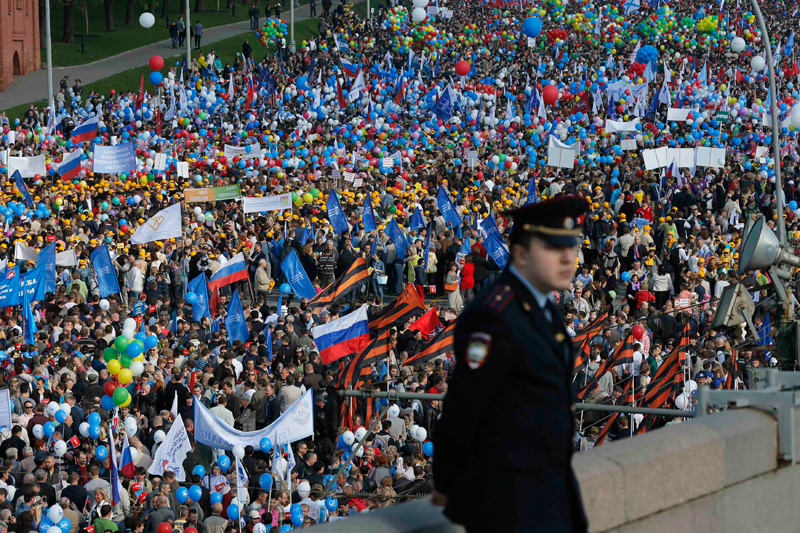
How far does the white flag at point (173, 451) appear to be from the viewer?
12.4 meters

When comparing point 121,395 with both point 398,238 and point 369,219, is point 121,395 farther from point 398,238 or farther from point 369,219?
point 369,219

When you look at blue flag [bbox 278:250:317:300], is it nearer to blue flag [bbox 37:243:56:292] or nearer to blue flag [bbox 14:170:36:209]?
blue flag [bbox 37:243:56:292]

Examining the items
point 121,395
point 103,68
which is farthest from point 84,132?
point 103,68

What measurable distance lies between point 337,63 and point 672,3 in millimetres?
17874

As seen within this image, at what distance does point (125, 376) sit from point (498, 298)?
12.3m

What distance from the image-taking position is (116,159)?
26562 mm

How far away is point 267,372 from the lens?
1577 centimetres

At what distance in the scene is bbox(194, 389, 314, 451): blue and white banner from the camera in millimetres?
12359

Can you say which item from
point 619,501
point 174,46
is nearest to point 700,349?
point 619,501

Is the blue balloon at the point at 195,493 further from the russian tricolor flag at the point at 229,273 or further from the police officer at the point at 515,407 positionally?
Result: the police officer at the point at 515,407

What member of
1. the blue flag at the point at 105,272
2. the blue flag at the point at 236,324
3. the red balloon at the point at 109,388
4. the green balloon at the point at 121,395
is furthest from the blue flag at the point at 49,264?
the green balloon at the point at 121,395

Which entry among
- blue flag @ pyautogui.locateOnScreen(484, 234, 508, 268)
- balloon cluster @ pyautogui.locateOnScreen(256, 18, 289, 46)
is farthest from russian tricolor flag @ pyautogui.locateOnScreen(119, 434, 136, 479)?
balloon cluster @ pyautogui.locateOnScreen(256, 18, 289, 46)

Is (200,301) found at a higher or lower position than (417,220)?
lower

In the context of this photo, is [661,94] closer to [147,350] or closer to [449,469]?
[147,350]
